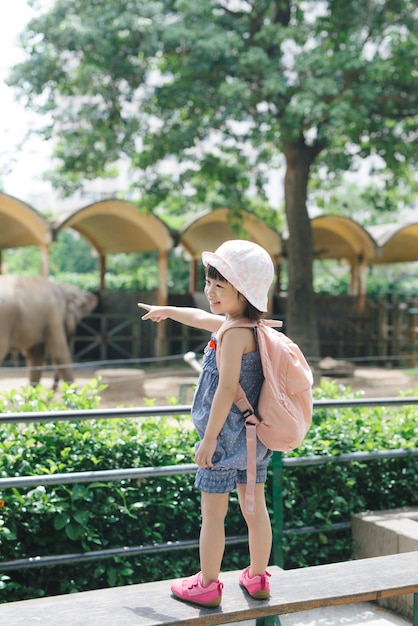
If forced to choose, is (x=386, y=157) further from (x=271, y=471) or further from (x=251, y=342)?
(x=251, y=342)

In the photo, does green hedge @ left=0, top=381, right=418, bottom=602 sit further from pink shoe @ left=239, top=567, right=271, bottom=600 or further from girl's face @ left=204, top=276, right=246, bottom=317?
girl's face @ left=204, top=276, right=246, bottom=317

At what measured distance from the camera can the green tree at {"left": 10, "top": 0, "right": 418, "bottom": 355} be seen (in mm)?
11531

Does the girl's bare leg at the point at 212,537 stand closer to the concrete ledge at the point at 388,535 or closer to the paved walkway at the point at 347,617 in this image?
the paved walkway at the point at 347,617

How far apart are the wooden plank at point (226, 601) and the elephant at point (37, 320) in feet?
26.8

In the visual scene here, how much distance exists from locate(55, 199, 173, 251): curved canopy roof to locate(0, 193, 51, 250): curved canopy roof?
305 millimetres

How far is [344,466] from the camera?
4188mm

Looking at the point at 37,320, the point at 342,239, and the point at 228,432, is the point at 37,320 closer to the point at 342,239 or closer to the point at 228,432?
the point at 228,432

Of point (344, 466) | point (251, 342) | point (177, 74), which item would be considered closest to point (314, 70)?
point (177, 74)

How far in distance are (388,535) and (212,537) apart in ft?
5.71

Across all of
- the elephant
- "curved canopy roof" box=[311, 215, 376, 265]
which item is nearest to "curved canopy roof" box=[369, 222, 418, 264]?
"curved canopy roof" box=[311, 215, 376, 265]

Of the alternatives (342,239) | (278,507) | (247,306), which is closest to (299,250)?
(342,239)

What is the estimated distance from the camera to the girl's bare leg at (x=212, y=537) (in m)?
2.42

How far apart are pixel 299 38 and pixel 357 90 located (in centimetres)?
134

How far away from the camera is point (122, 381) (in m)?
11.4
